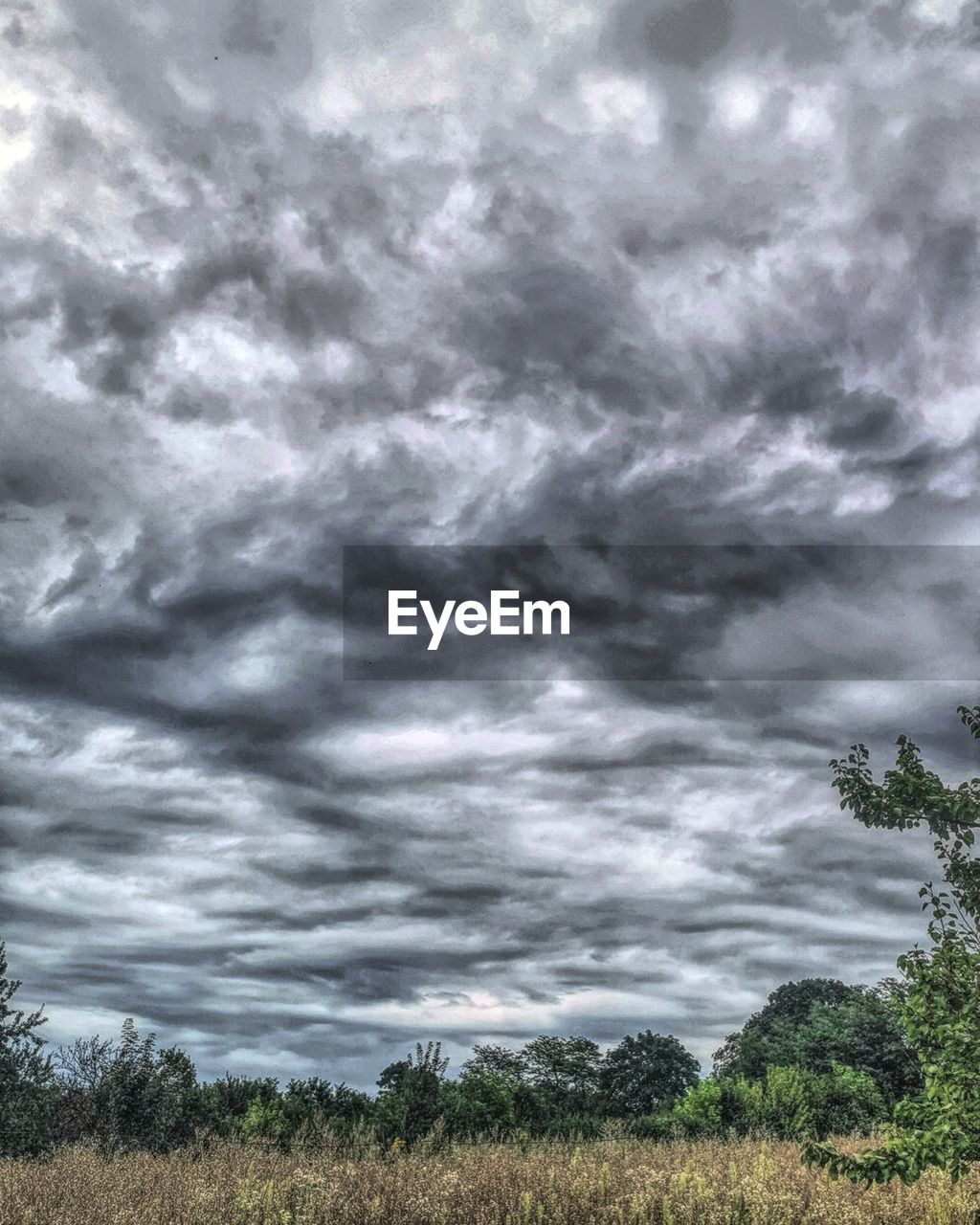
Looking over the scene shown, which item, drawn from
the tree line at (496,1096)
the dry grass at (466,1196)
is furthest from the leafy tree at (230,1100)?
the dry grass at (466,1196)

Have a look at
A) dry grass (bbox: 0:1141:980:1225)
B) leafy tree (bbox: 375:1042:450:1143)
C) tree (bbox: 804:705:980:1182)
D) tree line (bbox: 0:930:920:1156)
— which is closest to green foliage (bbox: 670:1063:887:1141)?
tree line (bbox: 0:930:920:1156)

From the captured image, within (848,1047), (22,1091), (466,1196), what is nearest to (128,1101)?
(22,1091)

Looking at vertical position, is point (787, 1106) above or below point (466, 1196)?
→ below

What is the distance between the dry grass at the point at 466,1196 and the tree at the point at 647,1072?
30137 mm

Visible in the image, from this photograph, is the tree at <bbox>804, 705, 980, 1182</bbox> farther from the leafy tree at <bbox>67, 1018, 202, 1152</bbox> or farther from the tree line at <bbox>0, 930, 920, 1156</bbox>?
the leafy tree at <bbox>67, 1018, 202, 1152</bbox>

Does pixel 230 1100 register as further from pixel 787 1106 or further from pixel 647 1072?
pixel 647 1072

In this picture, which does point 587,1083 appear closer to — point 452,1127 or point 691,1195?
point 452,1127

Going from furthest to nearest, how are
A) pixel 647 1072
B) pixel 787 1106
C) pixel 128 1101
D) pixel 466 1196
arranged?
1. pixel 647 1072
2. pixel 787 1106
3. pixel 128 1101
4. pixel 466 1196

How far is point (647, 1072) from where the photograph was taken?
46344mm

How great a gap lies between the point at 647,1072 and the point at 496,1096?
20.1m

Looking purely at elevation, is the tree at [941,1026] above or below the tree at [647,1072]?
above

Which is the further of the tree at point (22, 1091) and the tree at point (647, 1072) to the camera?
the tree at point (647, 1072)

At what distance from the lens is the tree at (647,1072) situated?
147 feet

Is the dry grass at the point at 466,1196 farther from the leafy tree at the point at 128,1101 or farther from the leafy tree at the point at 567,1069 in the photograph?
the leafy tree at the point at 567,1069
